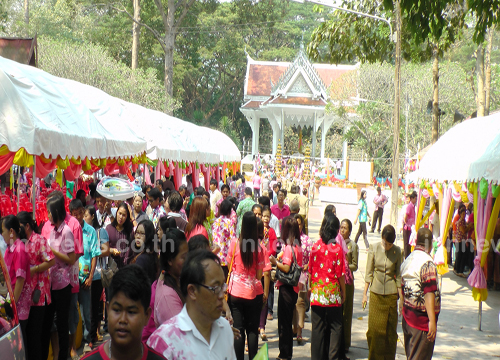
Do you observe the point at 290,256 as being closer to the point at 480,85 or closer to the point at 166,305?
the point at 166,305

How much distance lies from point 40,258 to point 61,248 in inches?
17.9

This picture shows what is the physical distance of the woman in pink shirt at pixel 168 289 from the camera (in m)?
3.13

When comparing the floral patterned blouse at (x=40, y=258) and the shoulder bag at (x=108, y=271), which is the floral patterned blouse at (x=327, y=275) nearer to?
the shoulder bag at (x=108, y=271)

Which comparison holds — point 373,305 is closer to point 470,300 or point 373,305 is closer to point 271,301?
point 271,301

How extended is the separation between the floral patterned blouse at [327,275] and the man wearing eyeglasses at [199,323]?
Result: 10.4 ft

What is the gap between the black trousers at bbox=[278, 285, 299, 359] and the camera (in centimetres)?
593

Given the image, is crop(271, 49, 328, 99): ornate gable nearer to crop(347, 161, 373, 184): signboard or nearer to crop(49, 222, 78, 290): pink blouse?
crop(347, 161, 373, 184): signboard

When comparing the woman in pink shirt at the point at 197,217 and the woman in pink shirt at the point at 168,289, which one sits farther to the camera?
the woman in pink shirt at the point at 197,217

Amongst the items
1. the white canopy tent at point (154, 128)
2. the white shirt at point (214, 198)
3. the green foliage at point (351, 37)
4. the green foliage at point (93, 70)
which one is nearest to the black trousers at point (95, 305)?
the white canopy tent at point (154, 128)

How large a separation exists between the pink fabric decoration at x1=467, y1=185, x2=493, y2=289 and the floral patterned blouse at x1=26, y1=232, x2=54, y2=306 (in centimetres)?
594

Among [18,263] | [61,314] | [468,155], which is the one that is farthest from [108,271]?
[468,155]

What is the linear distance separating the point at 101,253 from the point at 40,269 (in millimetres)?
1369

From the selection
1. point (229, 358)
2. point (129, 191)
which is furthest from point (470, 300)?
point (229, 358)

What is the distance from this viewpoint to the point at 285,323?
234 inches
